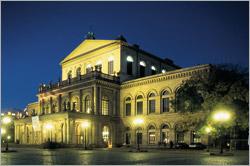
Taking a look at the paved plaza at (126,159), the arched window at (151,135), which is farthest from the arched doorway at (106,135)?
the paved plaza at (126,159)

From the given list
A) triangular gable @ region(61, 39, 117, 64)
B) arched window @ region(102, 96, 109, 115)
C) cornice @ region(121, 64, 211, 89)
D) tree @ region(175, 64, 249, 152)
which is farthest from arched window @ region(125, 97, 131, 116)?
tree @ region(175, 64, 249, 152)

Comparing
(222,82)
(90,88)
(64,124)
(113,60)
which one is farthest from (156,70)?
(222,82)

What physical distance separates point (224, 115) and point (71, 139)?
1045 inches

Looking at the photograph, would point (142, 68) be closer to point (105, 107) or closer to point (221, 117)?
point (105, 107)

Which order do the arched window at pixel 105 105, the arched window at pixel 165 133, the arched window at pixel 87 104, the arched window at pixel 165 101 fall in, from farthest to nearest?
the arched window at pixel 87 104
the arched window at pixel 105 105
the arched window at pixel 165 101
the arched window at pixel 165 133

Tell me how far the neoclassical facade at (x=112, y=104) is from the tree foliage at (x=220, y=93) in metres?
7.62

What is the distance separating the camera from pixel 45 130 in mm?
56531

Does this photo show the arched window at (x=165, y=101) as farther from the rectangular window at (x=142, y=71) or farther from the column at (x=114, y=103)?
the rectangular window at (x=142, y=71)

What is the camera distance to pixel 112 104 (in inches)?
2184

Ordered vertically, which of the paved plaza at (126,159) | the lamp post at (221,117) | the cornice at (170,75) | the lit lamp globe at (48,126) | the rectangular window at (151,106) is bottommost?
the paved plaza at (126,159)

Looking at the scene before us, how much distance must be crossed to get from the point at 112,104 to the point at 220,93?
24046mm

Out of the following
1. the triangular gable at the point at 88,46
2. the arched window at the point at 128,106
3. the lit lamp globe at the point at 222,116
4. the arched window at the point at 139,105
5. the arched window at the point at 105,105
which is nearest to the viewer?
the lit lamp globe at the point at 222,116

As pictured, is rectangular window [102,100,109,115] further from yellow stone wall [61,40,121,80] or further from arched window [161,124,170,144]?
arched window [161,124,170,144]

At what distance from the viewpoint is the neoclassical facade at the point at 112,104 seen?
164 ft
